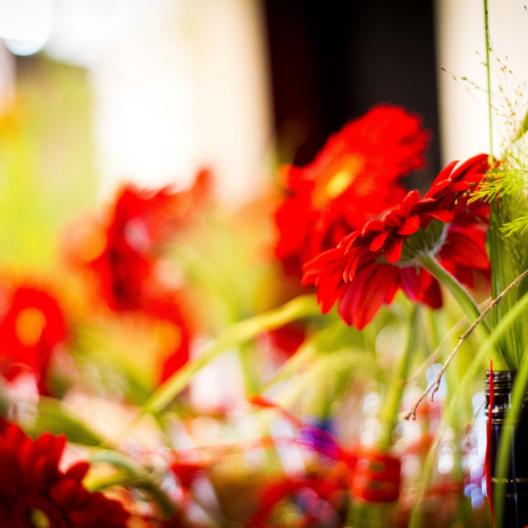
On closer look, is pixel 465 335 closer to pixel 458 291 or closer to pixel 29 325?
pixel 458 291

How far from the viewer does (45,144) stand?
1.36m

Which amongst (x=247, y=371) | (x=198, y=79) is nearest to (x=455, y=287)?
(x=247, y=371)

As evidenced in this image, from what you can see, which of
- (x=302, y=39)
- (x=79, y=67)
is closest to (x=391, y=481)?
(x=302, y=39)

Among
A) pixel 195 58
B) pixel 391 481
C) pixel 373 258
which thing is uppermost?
pixel 195 58

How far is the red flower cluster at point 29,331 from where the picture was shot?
53cm

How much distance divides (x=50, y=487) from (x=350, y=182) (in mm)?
181

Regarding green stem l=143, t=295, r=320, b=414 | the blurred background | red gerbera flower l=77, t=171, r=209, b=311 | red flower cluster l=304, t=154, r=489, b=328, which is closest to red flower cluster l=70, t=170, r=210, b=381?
red gerbera flower l=77, t=171, r=209, b=311

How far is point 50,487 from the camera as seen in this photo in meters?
0.32

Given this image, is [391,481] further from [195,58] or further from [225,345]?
[195,58]

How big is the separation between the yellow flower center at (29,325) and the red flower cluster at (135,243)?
0.16ft

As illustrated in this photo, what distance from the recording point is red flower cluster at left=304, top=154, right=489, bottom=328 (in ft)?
0.80

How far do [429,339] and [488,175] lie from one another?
0.15 meters

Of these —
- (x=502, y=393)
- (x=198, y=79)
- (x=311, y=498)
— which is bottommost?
(x=311, y=498)

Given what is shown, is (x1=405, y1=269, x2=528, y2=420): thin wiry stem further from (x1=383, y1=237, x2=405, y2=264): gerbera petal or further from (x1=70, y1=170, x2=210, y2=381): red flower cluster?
(x1=70, y1=170, x2=210, y2=381): red flower cluster
